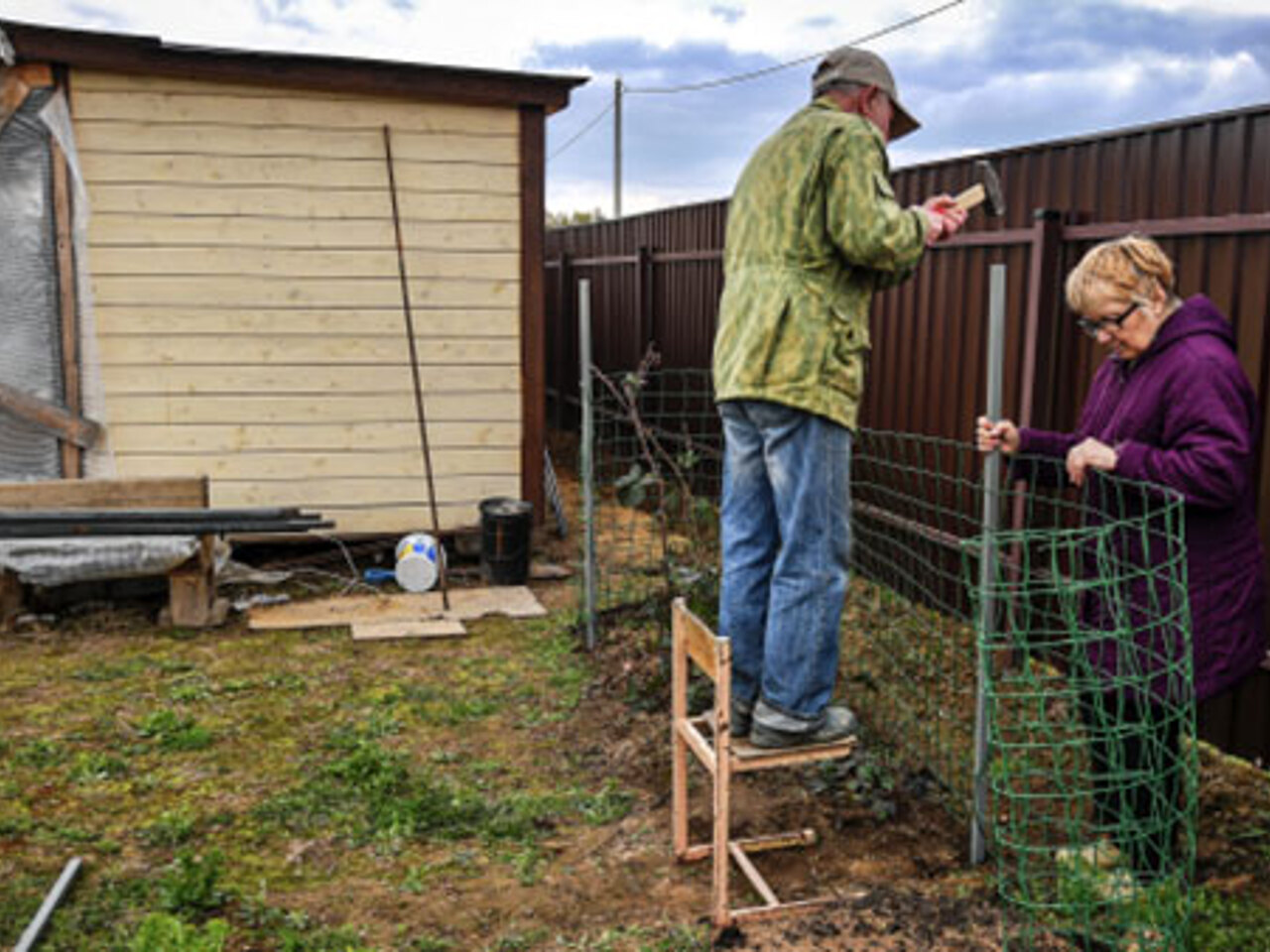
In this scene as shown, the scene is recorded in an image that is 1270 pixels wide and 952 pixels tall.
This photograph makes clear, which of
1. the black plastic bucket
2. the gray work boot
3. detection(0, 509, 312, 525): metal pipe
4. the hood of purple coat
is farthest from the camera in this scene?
the black plastic bucket

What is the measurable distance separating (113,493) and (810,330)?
14.9ft

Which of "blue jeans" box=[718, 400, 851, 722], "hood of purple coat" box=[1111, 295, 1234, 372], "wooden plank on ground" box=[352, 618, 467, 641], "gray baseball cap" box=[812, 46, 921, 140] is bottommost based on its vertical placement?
"wooden plank on ground" box=[352, 618, 467, 641]

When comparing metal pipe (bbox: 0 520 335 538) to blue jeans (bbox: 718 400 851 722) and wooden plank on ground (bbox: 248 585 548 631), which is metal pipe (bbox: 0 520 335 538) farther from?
blue jeans (bbox: 718 400 851 722)

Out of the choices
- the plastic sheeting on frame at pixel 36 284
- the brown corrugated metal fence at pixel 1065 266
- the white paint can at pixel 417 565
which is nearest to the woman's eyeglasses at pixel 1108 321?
the brown corrugated metal fence at pixel 1065 266

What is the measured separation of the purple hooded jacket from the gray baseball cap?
892 millimetres

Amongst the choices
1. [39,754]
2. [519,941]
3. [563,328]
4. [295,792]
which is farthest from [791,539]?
[563,328]

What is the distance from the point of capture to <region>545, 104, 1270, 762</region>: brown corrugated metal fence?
153 inches

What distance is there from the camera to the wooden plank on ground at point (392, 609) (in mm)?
5949

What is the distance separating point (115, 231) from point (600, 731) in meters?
4.22

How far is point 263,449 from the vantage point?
22.4 ft

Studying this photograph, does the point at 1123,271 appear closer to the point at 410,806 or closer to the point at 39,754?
the point at 410,806

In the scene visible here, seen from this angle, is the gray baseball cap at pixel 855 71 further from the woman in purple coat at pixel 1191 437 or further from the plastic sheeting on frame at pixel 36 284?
the plastic sheeting on frame at pixel 36 284

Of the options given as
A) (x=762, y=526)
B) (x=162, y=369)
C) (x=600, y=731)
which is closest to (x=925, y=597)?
(x=600, y=731)

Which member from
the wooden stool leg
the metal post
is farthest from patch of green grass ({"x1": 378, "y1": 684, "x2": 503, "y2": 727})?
the wooden stool leg
